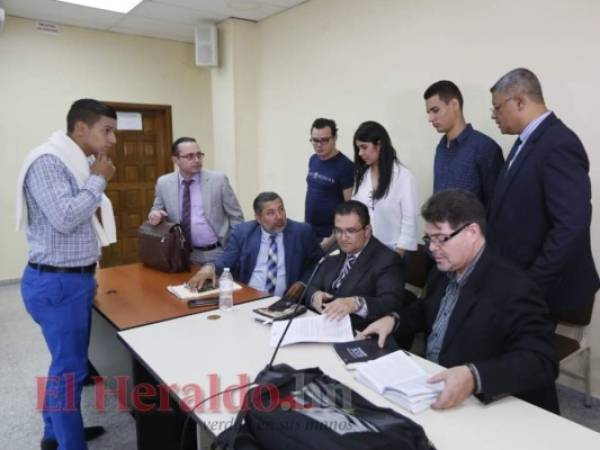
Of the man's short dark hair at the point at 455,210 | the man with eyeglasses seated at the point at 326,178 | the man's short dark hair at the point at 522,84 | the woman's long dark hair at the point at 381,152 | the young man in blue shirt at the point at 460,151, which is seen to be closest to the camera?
the man's short dark hair at the point at 455,210

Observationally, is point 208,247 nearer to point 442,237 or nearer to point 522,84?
point 442,237

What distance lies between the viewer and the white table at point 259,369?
3.57ft

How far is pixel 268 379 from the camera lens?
3.95 feet

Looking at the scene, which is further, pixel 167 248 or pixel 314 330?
pixel 167 248

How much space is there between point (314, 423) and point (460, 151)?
1.76m

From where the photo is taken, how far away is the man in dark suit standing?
5.74 ft

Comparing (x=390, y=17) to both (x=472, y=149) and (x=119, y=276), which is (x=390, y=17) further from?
(x=119, y=276)

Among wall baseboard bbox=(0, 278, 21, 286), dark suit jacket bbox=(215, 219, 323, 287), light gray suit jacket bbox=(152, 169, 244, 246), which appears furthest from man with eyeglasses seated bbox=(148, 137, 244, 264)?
wall baseboard bbox=(0, 278, 21, 286)

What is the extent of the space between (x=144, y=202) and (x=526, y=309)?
488 cm

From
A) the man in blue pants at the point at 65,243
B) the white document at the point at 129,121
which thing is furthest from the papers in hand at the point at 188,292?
the white document at the point at 129,121

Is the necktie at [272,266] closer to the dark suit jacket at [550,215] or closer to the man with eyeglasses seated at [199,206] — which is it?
the man with eyeglasses seated at [199,206]

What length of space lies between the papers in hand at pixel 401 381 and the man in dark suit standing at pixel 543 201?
74cm

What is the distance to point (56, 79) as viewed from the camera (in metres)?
4.75

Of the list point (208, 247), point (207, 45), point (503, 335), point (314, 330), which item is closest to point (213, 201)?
point (208, 247)
